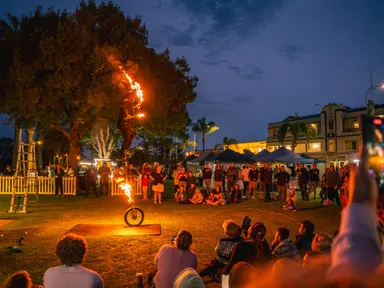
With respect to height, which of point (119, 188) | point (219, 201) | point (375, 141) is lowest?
point (219, 201)

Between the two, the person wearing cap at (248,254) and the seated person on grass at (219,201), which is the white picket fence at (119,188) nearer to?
the seated person on grass at (219,201)

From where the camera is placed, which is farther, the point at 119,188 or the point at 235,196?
the point at 119,188

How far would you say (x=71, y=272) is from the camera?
12.9ft

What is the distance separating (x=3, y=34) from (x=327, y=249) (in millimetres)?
23750

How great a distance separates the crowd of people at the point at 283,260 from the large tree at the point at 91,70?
16.3m

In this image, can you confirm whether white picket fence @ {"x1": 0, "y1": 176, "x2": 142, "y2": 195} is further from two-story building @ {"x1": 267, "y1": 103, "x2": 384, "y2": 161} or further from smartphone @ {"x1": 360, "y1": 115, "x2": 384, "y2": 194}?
two-story building @ {"x1": 267, "y1": 103, "x2": 384, "y2": 161}

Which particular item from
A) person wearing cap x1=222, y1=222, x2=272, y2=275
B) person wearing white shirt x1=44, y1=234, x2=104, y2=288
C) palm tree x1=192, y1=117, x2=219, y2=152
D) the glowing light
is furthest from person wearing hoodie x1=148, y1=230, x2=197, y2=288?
palm tree x1=192, y1=117, x2=219, y2=152

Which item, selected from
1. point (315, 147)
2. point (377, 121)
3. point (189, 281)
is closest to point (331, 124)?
point (315, 147)

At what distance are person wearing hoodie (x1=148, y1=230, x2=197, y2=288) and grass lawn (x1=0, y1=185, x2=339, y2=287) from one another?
56.0 inches

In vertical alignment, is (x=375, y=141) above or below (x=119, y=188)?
above

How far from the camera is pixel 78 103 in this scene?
22281 mm

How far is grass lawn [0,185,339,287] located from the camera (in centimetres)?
745

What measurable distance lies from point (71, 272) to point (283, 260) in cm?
282

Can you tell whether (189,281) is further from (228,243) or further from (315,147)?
(315,147)
